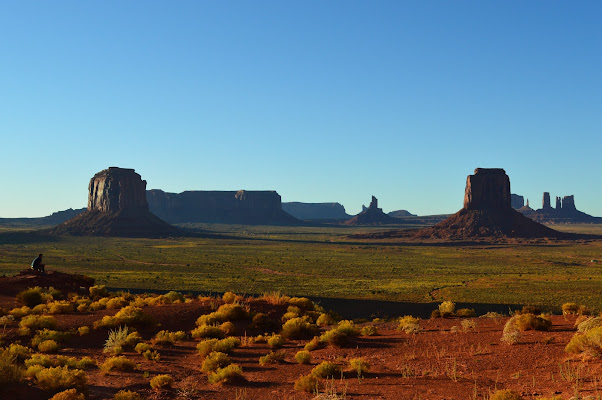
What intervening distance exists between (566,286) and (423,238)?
10202 cm

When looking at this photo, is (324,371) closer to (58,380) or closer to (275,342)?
(275,342)

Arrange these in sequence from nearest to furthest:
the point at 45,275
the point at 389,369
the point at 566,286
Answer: the point at 389,369 < the point at 45,275 < the point at 566,286

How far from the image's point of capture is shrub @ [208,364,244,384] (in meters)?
13.1

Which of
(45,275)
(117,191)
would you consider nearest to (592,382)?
(45,275)

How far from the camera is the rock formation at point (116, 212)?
6083 inches

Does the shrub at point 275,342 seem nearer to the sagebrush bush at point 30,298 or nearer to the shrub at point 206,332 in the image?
the shrub at point 206,332

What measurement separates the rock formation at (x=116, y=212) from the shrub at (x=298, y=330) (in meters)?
141

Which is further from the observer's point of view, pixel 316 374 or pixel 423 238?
pixel 423 238

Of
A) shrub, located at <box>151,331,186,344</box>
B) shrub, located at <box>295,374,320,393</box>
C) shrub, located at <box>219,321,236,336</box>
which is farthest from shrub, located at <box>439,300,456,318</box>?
shrub, located at <box>295,374,320,393</box>

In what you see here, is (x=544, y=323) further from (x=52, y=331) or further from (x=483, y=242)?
(x=483, y=242)

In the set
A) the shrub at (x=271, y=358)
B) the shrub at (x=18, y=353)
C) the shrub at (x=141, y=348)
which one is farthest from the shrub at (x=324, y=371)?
the shrub at (x=18, y=353)

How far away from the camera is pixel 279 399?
38.3 feet

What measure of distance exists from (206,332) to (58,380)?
7706 millimetres

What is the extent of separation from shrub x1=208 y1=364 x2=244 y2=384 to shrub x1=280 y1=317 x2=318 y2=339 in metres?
5.59
